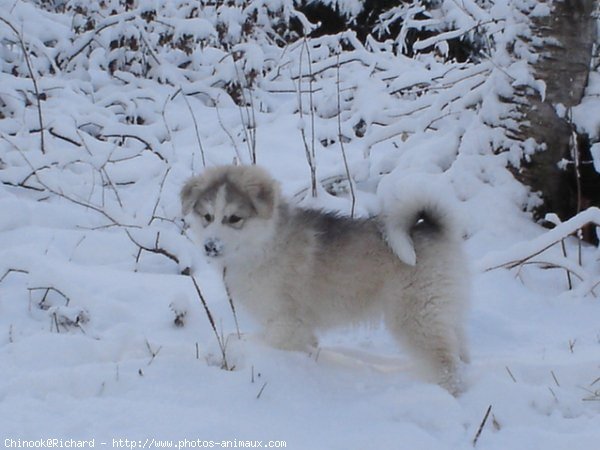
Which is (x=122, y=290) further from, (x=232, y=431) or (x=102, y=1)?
(x=102, y=1)

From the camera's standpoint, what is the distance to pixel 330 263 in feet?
12.0

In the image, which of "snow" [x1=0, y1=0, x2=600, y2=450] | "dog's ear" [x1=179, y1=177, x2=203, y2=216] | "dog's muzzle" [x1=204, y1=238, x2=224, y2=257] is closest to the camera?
"snow" [x1=0, y1=0, x2=600, y2=450]

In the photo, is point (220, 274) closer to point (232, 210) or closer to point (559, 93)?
point (232, 210)

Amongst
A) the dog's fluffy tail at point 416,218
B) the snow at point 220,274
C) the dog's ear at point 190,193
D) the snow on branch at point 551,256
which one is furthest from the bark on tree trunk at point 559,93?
the dog's ear at point 190,193

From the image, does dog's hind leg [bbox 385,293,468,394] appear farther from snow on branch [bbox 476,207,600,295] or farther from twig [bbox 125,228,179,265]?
twig [bbox 125,228,179,265]

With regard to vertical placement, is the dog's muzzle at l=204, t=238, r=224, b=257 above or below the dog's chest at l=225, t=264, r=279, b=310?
above

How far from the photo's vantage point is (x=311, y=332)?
3.69m

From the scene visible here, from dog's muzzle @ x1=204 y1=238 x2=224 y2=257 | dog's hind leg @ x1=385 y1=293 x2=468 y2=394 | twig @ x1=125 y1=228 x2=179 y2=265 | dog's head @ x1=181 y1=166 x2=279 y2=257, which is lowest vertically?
twig @ x1=125 y1=228 x2=179 y2=265

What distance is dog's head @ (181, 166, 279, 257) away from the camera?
3.66 metres

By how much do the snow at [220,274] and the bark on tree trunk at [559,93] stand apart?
12 centimetres

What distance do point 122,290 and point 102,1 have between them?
251 inches

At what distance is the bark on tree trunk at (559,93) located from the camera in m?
5.36

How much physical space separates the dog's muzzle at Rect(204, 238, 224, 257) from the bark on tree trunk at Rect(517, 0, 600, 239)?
2.74 metres

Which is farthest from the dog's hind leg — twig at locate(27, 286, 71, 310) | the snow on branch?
twig at locate(27, 286, 71, 310)
